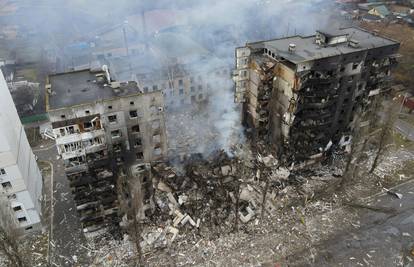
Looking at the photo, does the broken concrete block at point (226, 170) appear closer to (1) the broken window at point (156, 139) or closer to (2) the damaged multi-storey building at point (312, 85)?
(2) the damaged multi-storey building at point (312, 85)

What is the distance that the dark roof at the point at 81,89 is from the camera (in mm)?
27562

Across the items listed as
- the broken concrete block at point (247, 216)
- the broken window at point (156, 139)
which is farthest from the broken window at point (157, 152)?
the broken concrete block at point (247, 216)

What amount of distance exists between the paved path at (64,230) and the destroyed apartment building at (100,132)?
2070mm

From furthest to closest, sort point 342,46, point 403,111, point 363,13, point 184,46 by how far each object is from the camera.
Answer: point 363,13 → point 184,46 → point 403,111 → point 342,46

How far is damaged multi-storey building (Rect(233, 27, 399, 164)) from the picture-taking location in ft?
112

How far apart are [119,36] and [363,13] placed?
6631cm

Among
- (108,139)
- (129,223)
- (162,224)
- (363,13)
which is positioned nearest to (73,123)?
(108,139)

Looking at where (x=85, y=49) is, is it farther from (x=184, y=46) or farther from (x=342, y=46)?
(x=342, y=46)

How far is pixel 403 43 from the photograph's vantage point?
7294 centimetres

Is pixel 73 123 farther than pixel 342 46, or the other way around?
pixel 342 46

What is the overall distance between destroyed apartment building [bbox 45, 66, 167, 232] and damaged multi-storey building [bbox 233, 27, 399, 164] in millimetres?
14133

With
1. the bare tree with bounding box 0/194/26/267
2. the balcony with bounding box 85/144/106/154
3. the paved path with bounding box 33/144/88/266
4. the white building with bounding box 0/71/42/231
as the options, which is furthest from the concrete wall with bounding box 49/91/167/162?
the paved path with bounding box 33/144/88/266

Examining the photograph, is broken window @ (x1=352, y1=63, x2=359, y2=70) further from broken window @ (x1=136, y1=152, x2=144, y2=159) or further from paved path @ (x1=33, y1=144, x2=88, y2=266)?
paved path @ (x1=33, y1=144, x2=88, y2=266)

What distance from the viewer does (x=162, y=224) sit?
3338 centimetres
